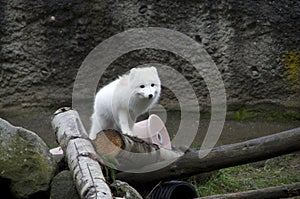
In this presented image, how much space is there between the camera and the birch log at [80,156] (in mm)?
4027

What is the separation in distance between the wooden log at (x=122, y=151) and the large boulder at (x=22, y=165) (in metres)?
0.37

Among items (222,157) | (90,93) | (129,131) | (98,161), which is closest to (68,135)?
(98,161)

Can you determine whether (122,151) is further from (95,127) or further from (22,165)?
(95,127)

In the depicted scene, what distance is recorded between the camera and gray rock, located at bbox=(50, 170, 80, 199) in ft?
14.7

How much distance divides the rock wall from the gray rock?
13.1 ft

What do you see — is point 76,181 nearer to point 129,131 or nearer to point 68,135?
point 68,135

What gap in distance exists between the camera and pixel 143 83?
20.5ft

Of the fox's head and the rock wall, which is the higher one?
the rock wall

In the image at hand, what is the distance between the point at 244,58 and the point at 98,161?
4.10m

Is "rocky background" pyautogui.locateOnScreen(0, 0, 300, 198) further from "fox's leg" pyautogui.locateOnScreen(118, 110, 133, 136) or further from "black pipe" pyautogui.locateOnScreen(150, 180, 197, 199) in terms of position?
"black pipe" pyautogui.locateOnScreen(150, 180, 197, 199)

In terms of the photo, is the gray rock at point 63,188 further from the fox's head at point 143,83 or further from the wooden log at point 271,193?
the fox's head at point 143,83

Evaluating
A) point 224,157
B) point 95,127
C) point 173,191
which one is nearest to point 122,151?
point 173,191

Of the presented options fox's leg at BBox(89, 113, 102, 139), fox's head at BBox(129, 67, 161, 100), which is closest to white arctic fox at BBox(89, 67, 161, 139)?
fox's head at BBox(129, 67, 161, 100)

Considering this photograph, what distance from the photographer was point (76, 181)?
4281mm
